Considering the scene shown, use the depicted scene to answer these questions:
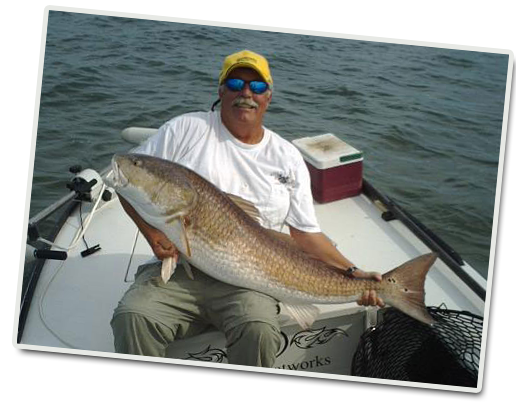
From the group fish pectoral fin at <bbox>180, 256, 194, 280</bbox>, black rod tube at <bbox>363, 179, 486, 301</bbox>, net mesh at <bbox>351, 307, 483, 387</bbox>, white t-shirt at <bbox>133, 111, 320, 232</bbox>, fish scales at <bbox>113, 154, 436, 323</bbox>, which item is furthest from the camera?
black rod tube at <bbox>363, 179, 486, 301</bbox>

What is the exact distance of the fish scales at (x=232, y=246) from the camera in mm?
2631

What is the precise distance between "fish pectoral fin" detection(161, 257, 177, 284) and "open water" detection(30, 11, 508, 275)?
4.50ft

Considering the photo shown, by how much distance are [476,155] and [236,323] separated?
289 centimetres

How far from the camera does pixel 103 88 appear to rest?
521cm

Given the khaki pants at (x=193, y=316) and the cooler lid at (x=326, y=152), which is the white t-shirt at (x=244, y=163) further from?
the cooler lid at (x=326, y=152)

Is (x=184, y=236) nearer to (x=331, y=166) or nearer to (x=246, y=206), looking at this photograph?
(x=246, y=206)

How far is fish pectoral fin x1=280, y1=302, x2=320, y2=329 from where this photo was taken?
2816 millimetres

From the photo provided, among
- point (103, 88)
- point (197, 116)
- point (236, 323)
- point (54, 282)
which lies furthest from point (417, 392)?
point (103, 88)

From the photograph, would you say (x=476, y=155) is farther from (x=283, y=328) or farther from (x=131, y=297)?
(x=131, y=297)

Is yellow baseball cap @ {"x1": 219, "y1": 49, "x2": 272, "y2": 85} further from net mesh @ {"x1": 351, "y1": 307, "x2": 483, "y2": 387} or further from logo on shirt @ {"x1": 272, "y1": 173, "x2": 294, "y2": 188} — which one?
net mesh @ {"x1": 351, "y1": 307, "x2": 483, "y2": 387}

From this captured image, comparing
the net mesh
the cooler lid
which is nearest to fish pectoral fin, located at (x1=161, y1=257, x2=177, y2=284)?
the net mesh

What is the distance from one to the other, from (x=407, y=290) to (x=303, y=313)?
0.58 m

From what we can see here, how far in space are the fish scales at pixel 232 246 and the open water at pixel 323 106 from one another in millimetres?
1027

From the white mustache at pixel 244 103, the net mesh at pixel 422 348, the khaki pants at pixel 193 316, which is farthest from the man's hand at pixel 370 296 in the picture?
the white mustache at pixel 244 103
